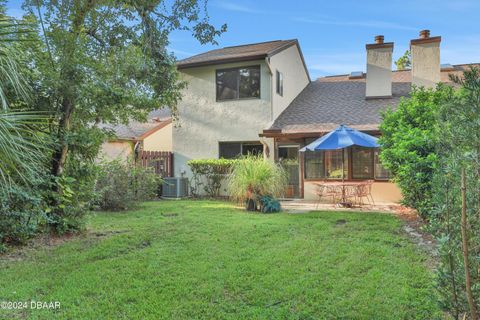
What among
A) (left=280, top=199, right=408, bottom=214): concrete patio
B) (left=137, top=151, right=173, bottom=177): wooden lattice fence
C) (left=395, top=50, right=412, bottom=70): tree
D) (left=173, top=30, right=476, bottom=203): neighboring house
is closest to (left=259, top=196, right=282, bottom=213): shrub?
(left=280, top=199, right=408, bottom=214): concrete patio

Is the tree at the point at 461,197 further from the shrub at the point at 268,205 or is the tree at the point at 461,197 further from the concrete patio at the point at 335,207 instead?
the concrete patio at the point at 335,207

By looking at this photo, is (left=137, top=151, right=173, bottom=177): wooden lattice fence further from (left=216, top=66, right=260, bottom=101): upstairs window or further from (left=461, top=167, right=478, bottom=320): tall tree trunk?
(left=461, top=167, right=478, bottom=320): tall tree trunk

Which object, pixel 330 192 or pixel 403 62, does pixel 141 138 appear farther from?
pixel 403 62

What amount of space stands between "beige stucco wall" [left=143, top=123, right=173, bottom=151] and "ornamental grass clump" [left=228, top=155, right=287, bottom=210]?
10.6 metres

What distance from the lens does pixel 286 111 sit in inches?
570

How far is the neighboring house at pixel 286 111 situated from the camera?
39.7 feet

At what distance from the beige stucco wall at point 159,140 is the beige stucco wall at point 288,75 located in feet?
27.8

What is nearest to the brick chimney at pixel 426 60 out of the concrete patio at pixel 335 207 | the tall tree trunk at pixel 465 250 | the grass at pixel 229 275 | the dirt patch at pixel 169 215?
the concrete patio at pixel 335 207

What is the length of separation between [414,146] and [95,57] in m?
7.15

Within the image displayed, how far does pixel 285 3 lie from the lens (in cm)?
1088

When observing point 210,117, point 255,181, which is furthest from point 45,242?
point 210,117

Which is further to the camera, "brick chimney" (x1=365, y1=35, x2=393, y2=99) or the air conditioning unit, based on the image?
"brick chimney" (x1=365, y1=35, x2=393, y2=99)

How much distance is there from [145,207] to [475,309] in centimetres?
944

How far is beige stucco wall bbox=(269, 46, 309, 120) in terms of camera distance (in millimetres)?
13414
